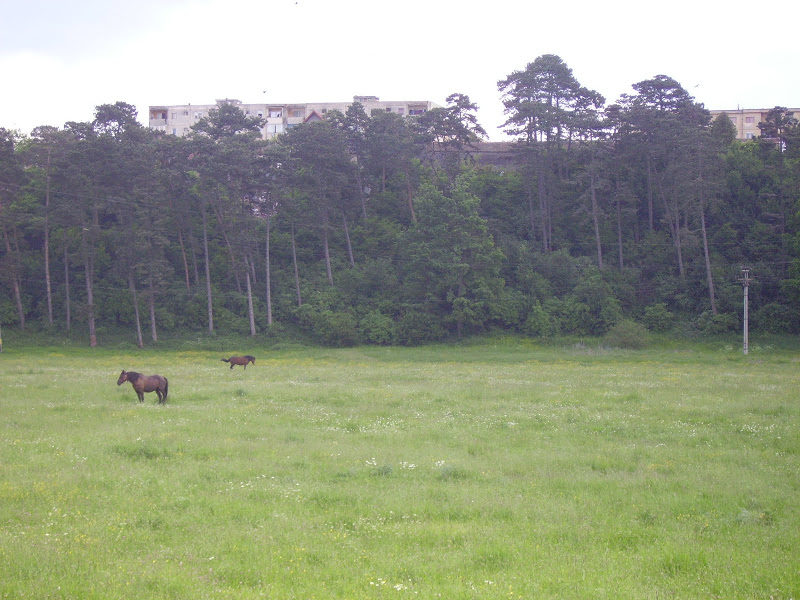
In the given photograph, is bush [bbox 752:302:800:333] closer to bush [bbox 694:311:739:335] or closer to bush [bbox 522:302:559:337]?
bush [bbox 694:311:739:335]

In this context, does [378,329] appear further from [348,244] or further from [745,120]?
[745,120]

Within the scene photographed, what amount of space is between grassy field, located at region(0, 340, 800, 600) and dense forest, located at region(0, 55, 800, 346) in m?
36.7

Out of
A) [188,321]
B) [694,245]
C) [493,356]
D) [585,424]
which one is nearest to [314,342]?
[188,321]

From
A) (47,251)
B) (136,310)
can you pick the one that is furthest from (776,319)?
(47,251)

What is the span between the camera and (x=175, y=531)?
10250 mm

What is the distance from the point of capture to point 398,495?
40.7 feet

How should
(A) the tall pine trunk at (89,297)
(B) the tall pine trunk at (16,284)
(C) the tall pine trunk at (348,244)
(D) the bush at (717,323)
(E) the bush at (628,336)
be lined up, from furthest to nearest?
(C) the tall pine trunk at (348,244)
(B) the tall pine trunk at (16,284)
(A) the tall pine trunk at (89,297)
(D) the bush at (717,323)
(E) the bush at (628,336)

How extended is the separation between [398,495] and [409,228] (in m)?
56.8

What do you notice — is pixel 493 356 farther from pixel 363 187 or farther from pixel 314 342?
pixel 363 187

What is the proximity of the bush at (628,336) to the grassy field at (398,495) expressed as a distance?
2913 centimetres

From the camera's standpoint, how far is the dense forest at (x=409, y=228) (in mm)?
61500

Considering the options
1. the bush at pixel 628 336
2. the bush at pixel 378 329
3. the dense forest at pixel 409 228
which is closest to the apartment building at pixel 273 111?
the dense forest at pixel 409 228

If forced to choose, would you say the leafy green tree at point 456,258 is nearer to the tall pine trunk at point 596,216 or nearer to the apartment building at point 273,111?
the tall pine trunk at point 596,216

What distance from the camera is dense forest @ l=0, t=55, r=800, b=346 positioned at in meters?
61.5
